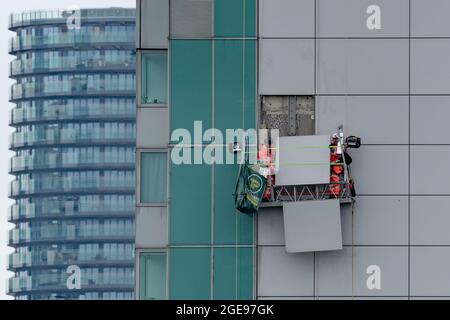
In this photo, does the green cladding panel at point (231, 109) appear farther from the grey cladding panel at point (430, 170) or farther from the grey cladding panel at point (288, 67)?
the grey cladding panel at point (430, 170)

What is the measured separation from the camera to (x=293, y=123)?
1163 inches

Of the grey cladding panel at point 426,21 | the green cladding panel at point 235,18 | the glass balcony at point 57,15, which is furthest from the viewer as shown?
the glass balcony at point 57,15

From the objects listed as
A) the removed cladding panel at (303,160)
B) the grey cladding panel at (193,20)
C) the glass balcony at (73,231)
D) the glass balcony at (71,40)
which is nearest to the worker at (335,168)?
the removed cladding panel at (303,160)

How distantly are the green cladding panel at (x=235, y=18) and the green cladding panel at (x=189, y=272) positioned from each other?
4329 mm

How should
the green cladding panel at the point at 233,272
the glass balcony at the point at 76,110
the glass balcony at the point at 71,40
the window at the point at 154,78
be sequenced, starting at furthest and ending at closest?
1. the glass balcony at the point at 71,40
2. the glass balcony at the point at 76,110
3. the window at the point at 154,78
4. the green cladding panel at the point at 233,272

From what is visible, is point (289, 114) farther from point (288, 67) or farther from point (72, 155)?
point (72, 155)

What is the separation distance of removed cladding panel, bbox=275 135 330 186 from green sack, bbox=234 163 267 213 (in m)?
0.49

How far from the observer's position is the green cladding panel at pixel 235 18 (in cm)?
2967

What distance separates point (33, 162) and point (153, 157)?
129959 mm

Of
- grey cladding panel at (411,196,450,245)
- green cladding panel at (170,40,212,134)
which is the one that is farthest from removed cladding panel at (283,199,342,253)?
green cladding panel at (170,40,212,134)

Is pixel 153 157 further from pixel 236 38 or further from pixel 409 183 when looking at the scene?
pixel 409 183

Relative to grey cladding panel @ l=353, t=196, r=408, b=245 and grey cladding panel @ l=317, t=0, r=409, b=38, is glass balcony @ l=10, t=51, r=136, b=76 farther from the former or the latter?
grey cladding panel @ l=353, t=196, r=408, b=245
